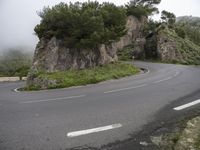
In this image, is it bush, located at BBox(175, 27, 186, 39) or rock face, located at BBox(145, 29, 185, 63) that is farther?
bush, located at BBox(175, 27, 186, 39)

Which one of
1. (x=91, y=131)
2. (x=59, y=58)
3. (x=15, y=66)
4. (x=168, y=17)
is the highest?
(x=168, y=17)

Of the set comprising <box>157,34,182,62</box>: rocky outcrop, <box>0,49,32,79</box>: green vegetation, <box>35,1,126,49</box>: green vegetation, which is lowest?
<box>0,49,32,79</box>: green vegetation

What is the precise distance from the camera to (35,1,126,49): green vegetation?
2205 cm

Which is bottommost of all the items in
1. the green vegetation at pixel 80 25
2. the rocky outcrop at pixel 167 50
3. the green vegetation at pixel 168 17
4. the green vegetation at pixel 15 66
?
the green vegetation at pixel 15 66

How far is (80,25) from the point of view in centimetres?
2225

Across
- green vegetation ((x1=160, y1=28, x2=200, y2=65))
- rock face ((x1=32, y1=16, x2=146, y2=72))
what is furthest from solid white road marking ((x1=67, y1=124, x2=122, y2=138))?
green vegetation ((x1=160, y1=28, x2=200, y2=65))

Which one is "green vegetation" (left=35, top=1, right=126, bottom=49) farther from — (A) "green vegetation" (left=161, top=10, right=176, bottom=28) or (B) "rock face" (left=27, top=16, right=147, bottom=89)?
(A) "green vegetation" (left=161, top=10, right=176, bottom=28)

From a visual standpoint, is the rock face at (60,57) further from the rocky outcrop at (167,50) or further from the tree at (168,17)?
the tree at (168,17)

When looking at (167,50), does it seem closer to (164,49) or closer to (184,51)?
(164,49)

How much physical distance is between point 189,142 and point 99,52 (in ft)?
69.7

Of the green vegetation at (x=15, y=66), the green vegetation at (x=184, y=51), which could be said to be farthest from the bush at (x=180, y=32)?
the green vegetation at (x=15, y=66)

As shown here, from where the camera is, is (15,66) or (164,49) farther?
(15,66)

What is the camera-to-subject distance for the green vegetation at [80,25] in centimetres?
2205

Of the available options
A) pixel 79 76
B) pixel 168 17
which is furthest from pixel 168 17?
pixel 79 76
